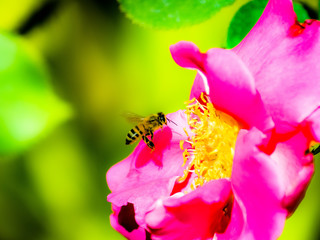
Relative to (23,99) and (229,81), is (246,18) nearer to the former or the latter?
(229,81)

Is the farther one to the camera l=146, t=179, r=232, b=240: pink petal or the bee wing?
the bee wing

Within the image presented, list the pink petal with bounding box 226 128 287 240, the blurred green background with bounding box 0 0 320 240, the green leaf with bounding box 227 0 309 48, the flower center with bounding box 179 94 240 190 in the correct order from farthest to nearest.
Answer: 1. the blurred green background with bounding box 0 0 320 240
2. the green leaf with bounding box 227 0 309 48
3. the flower center with bounding box 179 94 240 190
4. the pink petal with bounding box 226 128 287 240

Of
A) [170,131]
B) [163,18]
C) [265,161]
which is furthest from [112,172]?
[163,18]

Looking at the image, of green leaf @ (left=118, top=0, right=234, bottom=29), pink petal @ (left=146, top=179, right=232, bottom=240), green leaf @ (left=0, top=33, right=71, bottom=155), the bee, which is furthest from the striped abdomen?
green leaf @ (left=0, top=33, right=71, bottom=155)

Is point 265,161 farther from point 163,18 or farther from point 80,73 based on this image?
point 80,73

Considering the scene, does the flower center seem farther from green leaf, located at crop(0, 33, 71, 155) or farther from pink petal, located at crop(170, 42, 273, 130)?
green leaf, located at crop(0, 33, 71, 155)

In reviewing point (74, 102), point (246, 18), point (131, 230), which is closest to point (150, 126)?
point (131, 230)
